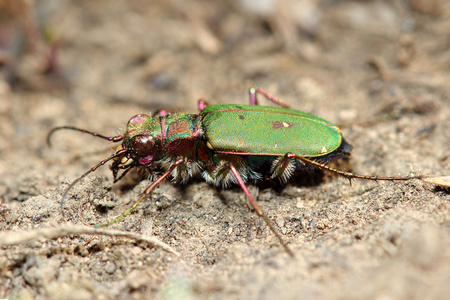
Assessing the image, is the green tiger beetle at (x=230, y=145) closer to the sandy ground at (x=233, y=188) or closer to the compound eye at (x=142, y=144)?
the compound eye at (x=142, y=144)

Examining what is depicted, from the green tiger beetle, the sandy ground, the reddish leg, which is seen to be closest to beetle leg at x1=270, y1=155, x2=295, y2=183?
the green tiger beetle

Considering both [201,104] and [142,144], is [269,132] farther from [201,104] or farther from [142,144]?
[142,144]

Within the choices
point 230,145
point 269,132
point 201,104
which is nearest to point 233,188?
point 230,145

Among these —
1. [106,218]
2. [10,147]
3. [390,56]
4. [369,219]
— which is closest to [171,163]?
[106,218]

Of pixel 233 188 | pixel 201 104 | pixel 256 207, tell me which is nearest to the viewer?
pixel 256 207

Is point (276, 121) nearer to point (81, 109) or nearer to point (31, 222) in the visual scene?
point (31, 222)

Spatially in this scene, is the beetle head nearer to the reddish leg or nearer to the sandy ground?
the sandy ground
